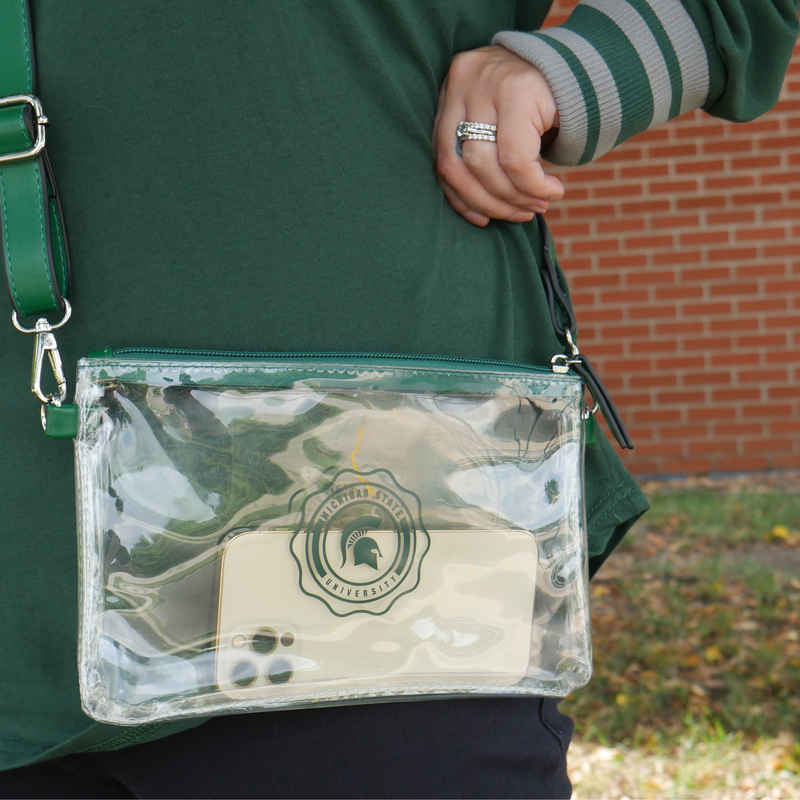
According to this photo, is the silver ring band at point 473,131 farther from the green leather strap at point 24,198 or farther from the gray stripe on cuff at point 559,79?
the green leather strap at point 24,198

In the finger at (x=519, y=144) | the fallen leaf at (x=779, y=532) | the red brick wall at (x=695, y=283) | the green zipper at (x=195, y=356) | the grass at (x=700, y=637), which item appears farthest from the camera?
the red brick wall at (x=695, y=283)

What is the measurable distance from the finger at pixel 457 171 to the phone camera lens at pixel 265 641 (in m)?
0.49

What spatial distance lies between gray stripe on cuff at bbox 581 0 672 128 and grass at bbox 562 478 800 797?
225 centimetres

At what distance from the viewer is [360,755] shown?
817 mm

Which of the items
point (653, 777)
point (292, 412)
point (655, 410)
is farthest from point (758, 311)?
point (292, 412)

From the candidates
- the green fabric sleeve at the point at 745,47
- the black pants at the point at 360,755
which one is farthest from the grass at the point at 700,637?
the green fabric sleeve at the point at 745,47

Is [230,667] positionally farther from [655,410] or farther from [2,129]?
[655,410]

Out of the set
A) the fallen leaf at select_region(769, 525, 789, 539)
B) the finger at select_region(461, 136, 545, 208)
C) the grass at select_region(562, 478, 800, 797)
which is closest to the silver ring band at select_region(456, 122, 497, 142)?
the finger at select_region(461, 136, 545, 208)

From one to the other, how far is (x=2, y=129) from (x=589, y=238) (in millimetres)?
4637

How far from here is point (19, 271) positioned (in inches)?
29.6

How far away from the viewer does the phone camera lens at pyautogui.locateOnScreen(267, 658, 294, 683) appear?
2.57ft

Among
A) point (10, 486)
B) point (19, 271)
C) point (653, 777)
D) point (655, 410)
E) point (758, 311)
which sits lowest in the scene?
point (653, 777)

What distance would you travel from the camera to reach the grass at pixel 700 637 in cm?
276

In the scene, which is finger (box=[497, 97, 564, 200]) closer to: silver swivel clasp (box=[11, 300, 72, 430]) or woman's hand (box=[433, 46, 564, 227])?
woman's hand (box=[433, 46, 564, 227])
